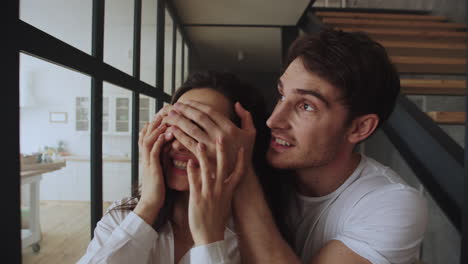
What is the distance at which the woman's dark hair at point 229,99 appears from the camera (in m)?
0.96

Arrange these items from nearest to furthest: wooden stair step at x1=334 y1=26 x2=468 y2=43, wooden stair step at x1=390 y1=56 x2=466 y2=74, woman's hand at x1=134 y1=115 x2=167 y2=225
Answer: woman's hand at x1=134 y1=115 x2=167 y2=225 < wooden stair step at x1=390 y1=56 x2=466 y2=74 < wooden stair step at x1=334 y1=26 x2=468 y2=43

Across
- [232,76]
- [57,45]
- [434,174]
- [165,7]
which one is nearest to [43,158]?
[57,45]

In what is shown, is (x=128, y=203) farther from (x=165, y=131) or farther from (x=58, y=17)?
(x=58, y=17)

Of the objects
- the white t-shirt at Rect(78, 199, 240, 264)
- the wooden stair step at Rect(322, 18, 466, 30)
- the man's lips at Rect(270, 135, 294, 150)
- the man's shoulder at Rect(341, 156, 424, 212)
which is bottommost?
the white t-shirt at Rect(78, 199, 240, 264)

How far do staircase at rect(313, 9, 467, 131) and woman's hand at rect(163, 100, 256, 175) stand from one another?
1.47m

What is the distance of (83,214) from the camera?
132cm

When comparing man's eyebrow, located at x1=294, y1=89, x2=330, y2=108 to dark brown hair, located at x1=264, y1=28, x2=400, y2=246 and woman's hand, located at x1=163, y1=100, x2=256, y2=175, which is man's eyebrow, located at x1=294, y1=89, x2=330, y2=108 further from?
woman's hand, located at x1=163, y1=100, x2=256, y2=175

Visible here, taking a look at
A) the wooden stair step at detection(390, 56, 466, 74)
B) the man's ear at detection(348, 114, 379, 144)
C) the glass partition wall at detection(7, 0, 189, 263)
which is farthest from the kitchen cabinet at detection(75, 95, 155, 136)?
the wooden stair step at detection(390, 56, 466, 74)

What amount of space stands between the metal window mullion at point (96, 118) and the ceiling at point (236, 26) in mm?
865

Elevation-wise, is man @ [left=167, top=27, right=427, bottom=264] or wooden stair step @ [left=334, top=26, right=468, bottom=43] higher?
wooden stair step @ [left=334, top=26, right=468, bottom=43]

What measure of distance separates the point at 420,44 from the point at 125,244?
8.82 ft

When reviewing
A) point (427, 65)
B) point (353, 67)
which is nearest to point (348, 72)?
point (353, 67)

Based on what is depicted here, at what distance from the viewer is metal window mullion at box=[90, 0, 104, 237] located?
1306mm

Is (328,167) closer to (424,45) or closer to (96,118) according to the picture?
(96,118)
